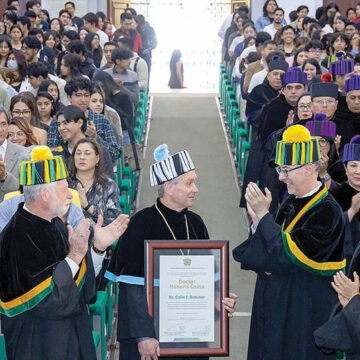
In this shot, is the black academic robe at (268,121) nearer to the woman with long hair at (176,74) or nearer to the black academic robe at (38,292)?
the black academic robe at (38,292)

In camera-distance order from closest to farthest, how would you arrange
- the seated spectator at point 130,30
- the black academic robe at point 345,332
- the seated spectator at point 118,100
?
the black academic robe at point 345,332
the seated spectator at point 118,100
the seated spectator at point 130,30

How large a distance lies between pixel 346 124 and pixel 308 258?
3416 mm

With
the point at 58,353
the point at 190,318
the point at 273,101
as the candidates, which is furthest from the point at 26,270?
the point at 273,101

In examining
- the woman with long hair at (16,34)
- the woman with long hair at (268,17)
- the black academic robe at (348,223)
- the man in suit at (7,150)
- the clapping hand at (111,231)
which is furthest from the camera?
the woman with long hair at (268,17)

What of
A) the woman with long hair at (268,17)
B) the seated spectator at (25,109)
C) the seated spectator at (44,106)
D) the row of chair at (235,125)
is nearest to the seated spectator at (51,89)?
the seated spectator at (44,106)

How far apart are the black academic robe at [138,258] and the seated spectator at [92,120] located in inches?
120

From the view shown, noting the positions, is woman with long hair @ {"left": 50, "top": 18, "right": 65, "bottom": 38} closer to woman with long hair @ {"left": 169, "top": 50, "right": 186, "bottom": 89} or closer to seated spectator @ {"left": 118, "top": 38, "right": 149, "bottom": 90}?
seated spectator @ {"left": 118, "top": 38, "right": 149, "bottom": 90}

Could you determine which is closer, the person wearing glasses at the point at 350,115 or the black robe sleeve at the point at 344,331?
the black robe sleeve at the point at 344,331

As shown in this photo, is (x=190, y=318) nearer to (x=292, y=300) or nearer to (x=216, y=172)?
(x=292, y=300)

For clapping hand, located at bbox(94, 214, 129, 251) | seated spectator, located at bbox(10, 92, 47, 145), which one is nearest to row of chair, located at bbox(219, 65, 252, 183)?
seated spectator, located at bbox(10, 92, 47, 145)

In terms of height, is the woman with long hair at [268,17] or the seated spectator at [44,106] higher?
the woman with long hair at [268,17]

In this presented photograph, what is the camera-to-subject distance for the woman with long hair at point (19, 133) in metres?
7.32

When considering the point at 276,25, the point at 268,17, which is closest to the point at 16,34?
the point at 276,25

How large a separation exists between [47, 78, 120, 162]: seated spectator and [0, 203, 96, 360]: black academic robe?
3.52 metres
